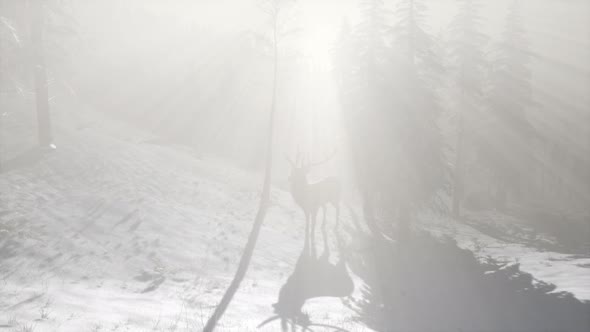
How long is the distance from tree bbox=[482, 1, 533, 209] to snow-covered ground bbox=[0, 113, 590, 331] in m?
8.75

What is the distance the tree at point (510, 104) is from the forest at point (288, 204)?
130mm

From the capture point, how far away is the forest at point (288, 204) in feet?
30.7

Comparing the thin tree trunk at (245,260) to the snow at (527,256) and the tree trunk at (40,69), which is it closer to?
the snow at (527,256)

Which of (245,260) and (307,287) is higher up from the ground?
(245,260)

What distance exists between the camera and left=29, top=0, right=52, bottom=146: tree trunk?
51.8 ft

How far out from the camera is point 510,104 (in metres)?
25.8

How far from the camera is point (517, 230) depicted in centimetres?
2280

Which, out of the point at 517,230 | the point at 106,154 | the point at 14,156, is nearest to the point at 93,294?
the point at 14,156

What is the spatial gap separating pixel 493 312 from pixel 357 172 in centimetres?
981

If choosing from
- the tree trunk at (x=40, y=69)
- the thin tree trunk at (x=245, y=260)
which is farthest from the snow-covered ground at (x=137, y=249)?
the tree trunk at (x=40, y=69)

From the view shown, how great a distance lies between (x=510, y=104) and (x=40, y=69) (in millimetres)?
27369

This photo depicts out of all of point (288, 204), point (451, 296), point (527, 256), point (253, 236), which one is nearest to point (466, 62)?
point (527, 256)

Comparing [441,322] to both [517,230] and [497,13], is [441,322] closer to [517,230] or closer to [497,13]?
[517,230]

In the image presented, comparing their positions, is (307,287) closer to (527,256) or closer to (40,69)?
(527,256)
